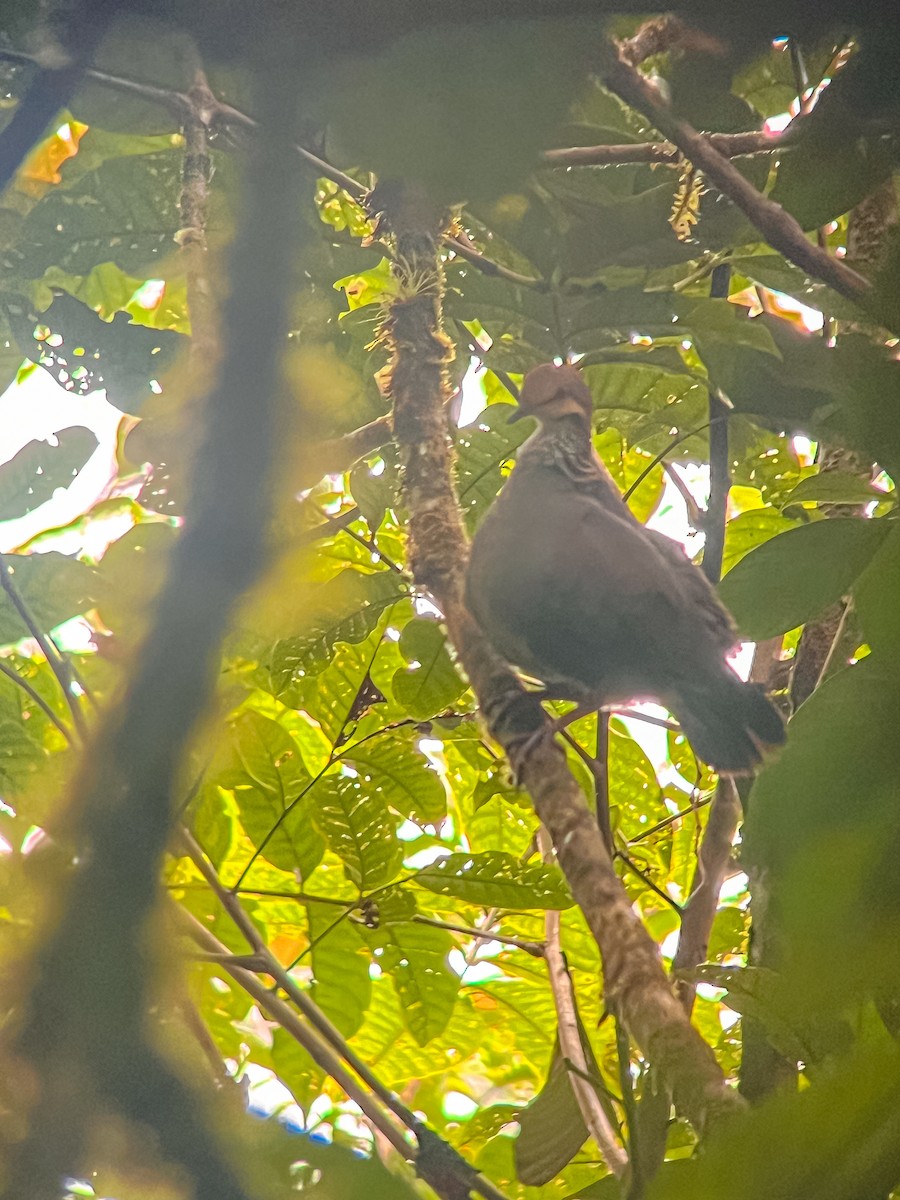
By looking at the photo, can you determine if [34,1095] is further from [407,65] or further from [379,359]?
[379,359]

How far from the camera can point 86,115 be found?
1490mm

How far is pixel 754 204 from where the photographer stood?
1.25 meters

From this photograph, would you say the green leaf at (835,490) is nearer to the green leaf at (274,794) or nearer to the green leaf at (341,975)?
the green leaf at (274,794)

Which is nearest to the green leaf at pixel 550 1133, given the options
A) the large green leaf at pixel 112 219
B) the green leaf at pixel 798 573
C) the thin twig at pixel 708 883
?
the thin twig at pixel 708 883

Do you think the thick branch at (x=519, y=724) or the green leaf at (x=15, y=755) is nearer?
the thick branch at (x=519, y=724)

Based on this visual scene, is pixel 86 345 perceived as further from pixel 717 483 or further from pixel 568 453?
pixel 717 483

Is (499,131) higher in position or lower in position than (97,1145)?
higher

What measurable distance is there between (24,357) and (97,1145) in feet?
5.38

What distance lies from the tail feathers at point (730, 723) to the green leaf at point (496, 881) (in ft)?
1.14

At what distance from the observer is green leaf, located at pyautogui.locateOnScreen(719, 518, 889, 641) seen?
0.88 metres

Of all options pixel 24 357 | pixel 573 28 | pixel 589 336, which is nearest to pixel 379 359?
pixel 589 336

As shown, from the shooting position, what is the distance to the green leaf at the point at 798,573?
879 millimetres

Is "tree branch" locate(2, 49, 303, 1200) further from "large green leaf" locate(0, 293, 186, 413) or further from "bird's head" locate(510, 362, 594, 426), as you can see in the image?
"bird's head" locate(510, 362, 594, 426)

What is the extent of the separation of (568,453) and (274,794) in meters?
0.73
